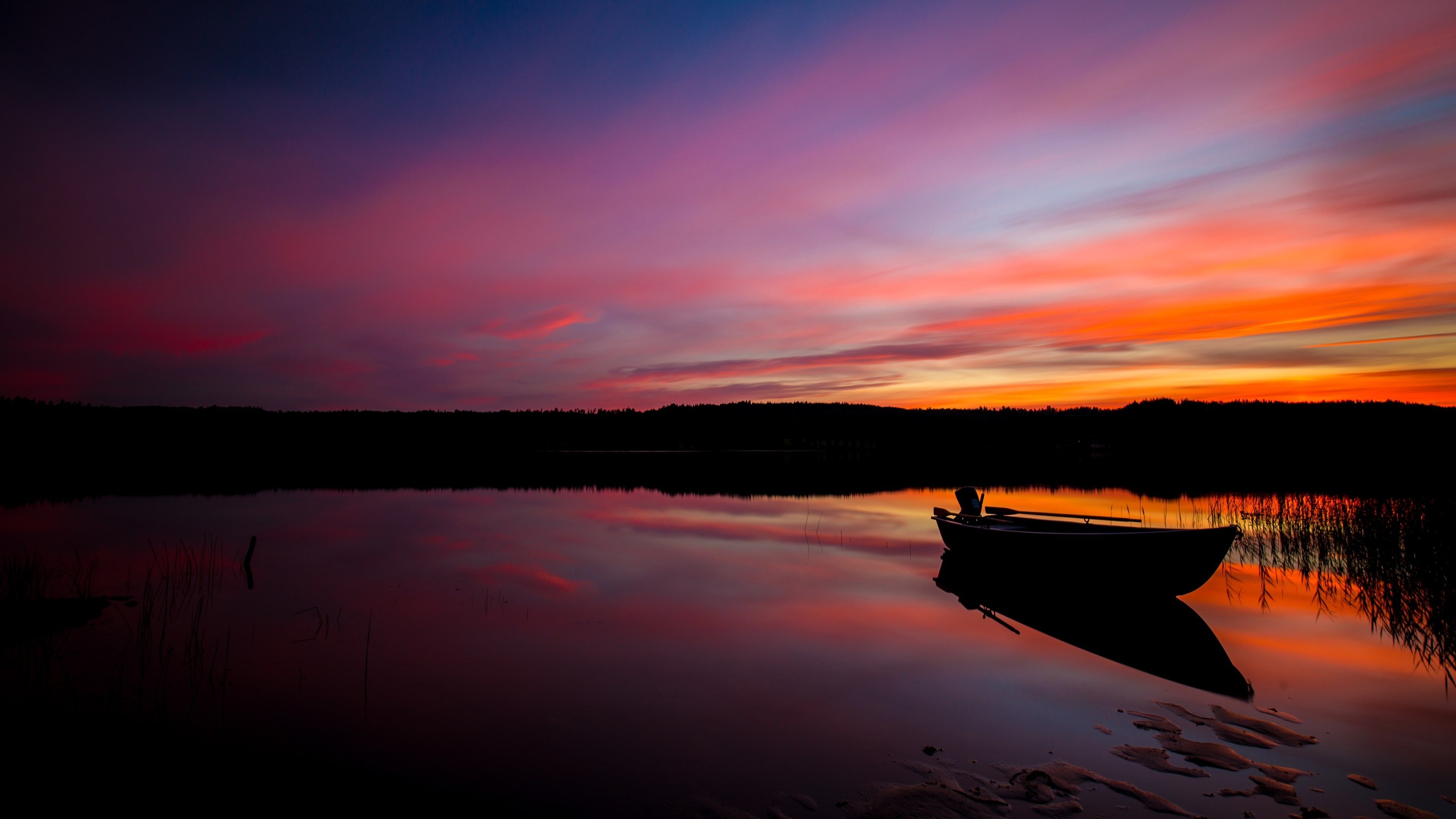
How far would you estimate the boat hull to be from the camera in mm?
11062

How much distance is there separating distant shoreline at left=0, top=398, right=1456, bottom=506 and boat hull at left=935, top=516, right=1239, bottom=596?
22.2m

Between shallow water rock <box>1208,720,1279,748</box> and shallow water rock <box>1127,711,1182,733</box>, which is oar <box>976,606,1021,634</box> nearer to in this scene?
shallow water rock <box>1127,711,1182,733</box>

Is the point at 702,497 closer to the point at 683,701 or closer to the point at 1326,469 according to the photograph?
the point at 683,701

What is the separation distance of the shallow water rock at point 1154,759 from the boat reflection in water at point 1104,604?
2.51 m

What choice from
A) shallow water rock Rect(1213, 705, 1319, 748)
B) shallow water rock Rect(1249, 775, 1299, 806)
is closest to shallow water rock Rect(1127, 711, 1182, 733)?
shallow water rock Rect(1213, 705, 1319, 748)

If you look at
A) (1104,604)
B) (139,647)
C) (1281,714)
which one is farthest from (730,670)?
(139,647)

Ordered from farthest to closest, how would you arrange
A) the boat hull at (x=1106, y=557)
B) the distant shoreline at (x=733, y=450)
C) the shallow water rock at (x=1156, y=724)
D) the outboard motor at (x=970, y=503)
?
the distant shoreline at (x=733, y=450) → the outboard motor at (x=970, y=503) → the boat hull at (x=1106, y=557) → the shallow water rock at (x=1156, y=724)

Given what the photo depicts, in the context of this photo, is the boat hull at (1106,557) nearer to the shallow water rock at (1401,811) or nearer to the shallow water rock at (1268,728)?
the shallow water rock at (1268,728)

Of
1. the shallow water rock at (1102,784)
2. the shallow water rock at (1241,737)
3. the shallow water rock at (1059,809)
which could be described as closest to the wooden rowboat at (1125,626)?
the shallow water rock at (1241,737)

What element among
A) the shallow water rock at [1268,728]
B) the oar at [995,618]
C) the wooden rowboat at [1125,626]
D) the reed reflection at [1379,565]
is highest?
the reed reflection at [1379,565]

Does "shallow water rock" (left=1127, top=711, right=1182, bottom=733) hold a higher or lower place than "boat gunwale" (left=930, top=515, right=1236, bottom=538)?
lower

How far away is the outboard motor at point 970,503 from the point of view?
1669cm

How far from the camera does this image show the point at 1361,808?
5078 millimetres

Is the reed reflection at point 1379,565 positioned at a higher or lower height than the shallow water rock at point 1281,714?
higher
